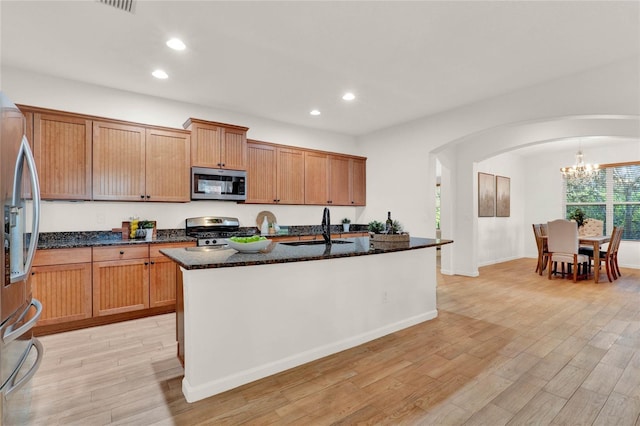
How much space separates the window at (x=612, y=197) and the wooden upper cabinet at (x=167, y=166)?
8.59 m

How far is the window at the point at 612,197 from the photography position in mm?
6836

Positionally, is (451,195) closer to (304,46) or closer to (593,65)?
(593,65)

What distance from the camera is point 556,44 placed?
9.54 feet

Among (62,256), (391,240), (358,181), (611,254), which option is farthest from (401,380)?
(611,254)

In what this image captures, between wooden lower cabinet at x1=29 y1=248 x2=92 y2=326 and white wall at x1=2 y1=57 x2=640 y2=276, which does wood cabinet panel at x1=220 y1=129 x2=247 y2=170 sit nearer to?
white wall at x1=2 y1=57 x2=640 y2=276

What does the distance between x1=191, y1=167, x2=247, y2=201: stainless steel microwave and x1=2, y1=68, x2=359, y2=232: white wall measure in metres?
0.35

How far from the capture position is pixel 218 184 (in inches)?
174

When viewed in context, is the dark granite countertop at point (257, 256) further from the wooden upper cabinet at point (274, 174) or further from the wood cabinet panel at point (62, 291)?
the wooden upper cabinet at point (274, 174)

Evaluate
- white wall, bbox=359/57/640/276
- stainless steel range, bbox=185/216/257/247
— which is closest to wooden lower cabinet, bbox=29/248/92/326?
stainless steel range, bbox=185/216/257/247

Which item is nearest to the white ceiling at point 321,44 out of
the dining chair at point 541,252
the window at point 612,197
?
the dining chair at point 541,252

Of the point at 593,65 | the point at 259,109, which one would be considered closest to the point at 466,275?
the point at 593,65

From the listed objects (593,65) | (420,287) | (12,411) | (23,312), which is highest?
(593,65)

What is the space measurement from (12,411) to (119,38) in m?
2.87

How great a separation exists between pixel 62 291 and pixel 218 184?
2.07 m
